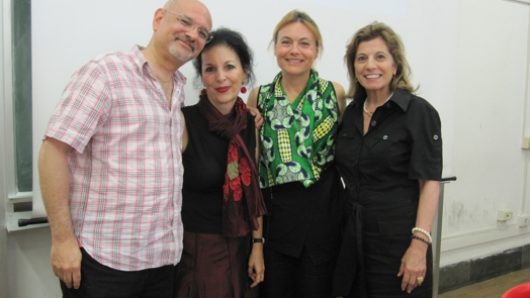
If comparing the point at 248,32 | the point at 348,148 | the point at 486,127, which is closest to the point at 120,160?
the point at 348,148

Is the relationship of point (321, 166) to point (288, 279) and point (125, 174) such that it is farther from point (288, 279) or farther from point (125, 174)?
point (125, 174)

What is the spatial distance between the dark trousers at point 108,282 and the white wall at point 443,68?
560 mm

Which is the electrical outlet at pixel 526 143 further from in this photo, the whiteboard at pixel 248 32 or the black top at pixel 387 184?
the black top at pixel 387 184

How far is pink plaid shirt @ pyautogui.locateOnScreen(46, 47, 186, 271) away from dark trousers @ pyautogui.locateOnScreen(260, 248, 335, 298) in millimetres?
540

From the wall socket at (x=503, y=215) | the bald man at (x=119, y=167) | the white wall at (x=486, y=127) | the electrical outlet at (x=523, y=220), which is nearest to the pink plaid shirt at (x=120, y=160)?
the bald man at (x=119, y=167)

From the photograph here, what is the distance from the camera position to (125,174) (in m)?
1.17

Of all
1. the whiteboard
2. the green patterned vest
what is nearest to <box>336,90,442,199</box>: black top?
the green patterned vest

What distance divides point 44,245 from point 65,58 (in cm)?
71

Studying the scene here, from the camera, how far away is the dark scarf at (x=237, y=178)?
56.5 inches

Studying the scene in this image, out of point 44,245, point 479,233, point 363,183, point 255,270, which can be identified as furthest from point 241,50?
point 479,233

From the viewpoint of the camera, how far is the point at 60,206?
111 centimetres

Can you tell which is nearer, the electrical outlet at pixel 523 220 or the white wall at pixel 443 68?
the white wall at pixel 443 68

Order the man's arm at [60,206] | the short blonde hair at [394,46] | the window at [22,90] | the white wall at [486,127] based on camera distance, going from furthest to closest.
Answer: the white wall at [486,127]
the short blonde hair at [394,46]
the window at [22,90]
the man's arm at [60,206]

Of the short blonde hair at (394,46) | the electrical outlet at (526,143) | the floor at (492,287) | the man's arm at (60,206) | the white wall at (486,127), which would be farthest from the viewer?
the electrical outlet at (526,143)
